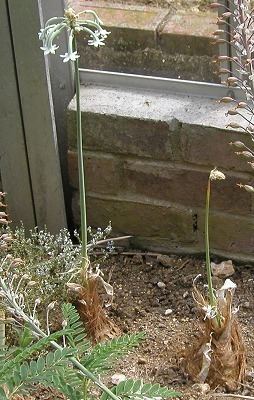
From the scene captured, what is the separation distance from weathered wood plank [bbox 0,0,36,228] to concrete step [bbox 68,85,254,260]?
16cm

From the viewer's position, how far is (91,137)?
340 cm

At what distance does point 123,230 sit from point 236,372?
789 millimetres

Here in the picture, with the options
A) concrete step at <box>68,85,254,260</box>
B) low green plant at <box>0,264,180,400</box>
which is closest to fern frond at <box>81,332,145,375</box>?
low green plant at <box>0,264,180,400</box>

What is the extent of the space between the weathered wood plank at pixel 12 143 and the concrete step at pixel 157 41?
24 cm

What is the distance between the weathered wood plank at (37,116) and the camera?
321cm

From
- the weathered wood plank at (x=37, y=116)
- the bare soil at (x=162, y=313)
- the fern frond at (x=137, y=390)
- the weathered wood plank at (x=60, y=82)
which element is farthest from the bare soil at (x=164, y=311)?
the fern frond at (x=137, y=390)

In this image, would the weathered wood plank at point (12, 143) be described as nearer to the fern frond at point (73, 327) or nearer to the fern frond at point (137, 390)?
the fern frond at point (73, 327)

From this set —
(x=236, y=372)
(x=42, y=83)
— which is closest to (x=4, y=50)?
(x=42, y=83)

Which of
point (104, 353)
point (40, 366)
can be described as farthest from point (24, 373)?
point (104, 353)

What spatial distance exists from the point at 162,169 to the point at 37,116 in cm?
44

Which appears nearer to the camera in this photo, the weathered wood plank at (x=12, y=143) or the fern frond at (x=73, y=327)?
the fern frond at (x=73, y=327)

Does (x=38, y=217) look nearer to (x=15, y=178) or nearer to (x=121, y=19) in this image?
(x=15, y=178)

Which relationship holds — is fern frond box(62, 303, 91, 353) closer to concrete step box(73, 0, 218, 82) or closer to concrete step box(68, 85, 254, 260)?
concrete step box(68, 85, 254, 260)

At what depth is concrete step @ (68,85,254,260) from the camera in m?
3.29
